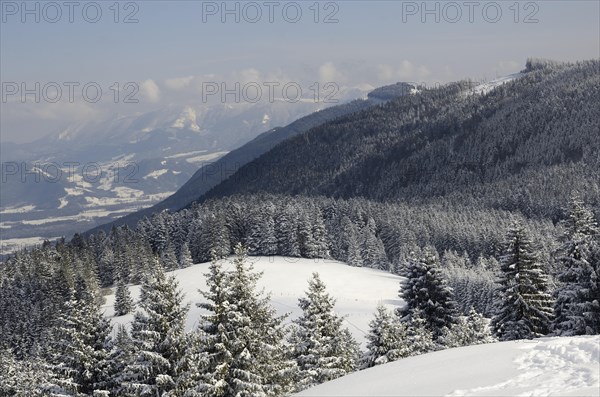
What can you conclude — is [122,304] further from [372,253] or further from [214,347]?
[372,253]

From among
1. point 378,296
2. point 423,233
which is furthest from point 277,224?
point 423,233

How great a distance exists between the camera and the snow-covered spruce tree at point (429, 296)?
33562mm

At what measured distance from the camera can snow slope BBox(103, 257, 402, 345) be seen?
62406 millimetres

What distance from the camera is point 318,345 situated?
2661cm

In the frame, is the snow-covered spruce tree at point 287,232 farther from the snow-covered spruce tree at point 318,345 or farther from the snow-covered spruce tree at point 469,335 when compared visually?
the snow-covered spruce tree at point 318,345

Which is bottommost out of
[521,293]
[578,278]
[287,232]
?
[521,293]

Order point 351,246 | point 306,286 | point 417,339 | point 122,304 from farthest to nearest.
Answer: point 351,246, point 306,286, point 122,304, point 417,339

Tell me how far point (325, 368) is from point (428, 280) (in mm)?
11157

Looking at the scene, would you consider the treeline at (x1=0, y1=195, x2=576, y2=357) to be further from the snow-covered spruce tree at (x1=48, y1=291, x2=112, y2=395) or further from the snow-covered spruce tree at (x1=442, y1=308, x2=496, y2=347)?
the snow-covered spruce tree at (x1=48, y1=291, x2=112, y2=395)

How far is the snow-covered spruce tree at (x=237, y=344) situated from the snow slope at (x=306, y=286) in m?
31.3

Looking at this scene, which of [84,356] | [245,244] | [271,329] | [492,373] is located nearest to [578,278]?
[271,329]

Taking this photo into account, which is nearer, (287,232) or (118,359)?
(118,359)

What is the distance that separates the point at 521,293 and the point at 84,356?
23.0m

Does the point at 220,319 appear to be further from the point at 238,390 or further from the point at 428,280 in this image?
the point at 428,280
